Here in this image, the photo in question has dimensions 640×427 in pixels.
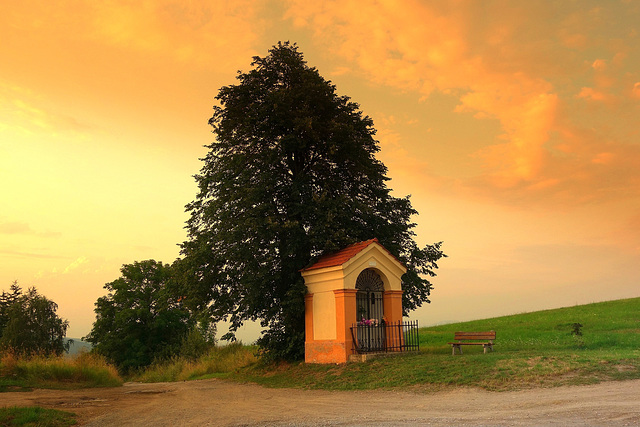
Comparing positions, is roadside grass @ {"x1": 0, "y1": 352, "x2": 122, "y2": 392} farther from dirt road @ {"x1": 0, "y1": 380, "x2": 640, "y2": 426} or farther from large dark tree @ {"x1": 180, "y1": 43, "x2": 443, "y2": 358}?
large dark tree @ {"x1": 180, "y1": 43, "x2": 443, "y2": 358}

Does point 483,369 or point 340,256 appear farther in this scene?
point 340,256

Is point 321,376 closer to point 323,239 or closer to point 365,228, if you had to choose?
point 323,239

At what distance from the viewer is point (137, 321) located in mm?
40344

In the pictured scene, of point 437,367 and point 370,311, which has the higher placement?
point 370,311

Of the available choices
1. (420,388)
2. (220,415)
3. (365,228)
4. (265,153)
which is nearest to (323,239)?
(365,228)

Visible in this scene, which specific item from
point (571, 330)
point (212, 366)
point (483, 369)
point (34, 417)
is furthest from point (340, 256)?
point (571, 330)

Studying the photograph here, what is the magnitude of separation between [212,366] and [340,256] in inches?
435

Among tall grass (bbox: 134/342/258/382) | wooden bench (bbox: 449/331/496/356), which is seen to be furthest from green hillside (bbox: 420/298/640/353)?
tall grass (bbox: 134/342/258/382)

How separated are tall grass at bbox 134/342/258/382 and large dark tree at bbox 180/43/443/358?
3436 mm

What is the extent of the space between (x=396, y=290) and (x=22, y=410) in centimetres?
1430

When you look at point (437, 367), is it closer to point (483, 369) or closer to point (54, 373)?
point (483, 369)

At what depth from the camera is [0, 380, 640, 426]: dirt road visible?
9336 millimetres

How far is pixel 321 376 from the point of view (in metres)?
18.3

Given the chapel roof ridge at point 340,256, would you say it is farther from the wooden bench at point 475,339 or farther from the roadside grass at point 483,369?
the wooden bench at point 475,339
